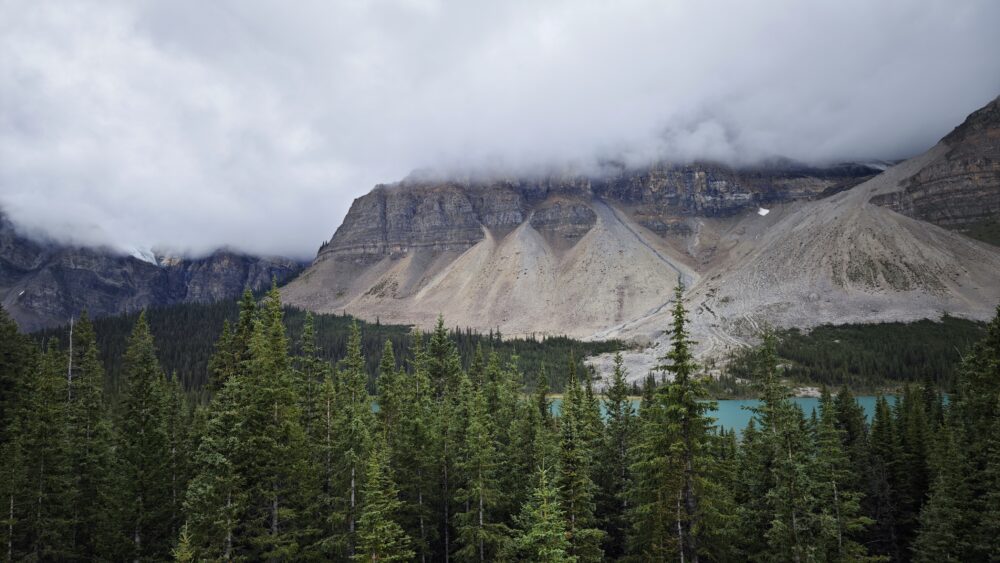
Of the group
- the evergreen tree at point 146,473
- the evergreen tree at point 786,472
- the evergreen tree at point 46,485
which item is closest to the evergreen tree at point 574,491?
the evergreen tree at point 786,472

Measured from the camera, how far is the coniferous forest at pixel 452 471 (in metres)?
23.4

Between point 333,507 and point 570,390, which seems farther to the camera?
point 570,390

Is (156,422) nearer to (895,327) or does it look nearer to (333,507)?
(333,507)

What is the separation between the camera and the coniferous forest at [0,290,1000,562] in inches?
922

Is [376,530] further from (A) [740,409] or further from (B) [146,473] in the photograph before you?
(A) [740,409]

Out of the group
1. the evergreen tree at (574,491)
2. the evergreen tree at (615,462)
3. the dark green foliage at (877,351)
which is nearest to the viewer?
the evergreen tree at (574,491)

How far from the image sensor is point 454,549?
120 feet

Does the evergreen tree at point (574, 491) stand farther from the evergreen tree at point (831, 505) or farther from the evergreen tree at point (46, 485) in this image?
the evergreen tree at point (46, 485)


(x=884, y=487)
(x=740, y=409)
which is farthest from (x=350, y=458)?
(x=740, y=409)

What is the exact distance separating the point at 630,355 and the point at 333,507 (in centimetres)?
16383

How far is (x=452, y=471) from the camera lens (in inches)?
1439

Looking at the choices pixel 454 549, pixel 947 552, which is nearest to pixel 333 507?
pixel 454 549

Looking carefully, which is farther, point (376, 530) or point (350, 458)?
point (350, 458)

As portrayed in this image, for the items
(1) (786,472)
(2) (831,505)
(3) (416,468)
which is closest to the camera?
(1) (786,472)
